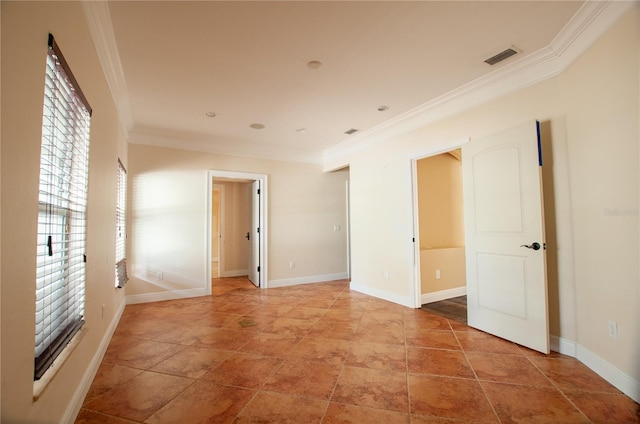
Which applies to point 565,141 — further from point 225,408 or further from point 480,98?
point 225,408

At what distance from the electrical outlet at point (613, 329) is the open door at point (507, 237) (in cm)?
44

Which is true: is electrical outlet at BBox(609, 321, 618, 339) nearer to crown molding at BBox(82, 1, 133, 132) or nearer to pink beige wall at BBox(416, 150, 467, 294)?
pink beige wall at BBox(416, 150, 467, 294)

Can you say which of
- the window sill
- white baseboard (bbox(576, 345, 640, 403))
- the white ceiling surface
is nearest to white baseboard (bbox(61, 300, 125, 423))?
the window sill

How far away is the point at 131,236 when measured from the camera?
430 cm

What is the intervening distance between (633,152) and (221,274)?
6.54m

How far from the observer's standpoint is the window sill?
4.10 ft

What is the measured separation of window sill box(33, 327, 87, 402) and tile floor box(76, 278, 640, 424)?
17.9 inches

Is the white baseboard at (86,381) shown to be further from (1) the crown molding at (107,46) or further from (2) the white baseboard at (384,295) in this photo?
(2) the white baseboard at (384,295)

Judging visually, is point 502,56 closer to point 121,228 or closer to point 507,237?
point 507,237

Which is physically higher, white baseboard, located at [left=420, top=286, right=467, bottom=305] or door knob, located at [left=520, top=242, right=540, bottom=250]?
door knob, located at [left=520, top=242, right=540, bottom=250]

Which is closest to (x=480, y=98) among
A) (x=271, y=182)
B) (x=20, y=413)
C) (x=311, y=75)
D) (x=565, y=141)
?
(x=565, y=141)

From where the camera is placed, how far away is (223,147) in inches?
198

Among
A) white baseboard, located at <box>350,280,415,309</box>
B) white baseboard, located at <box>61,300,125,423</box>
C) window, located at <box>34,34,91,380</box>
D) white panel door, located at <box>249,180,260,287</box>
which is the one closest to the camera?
window, located at <box>34,34,91,380</box>

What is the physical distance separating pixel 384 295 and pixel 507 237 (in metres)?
2.09
